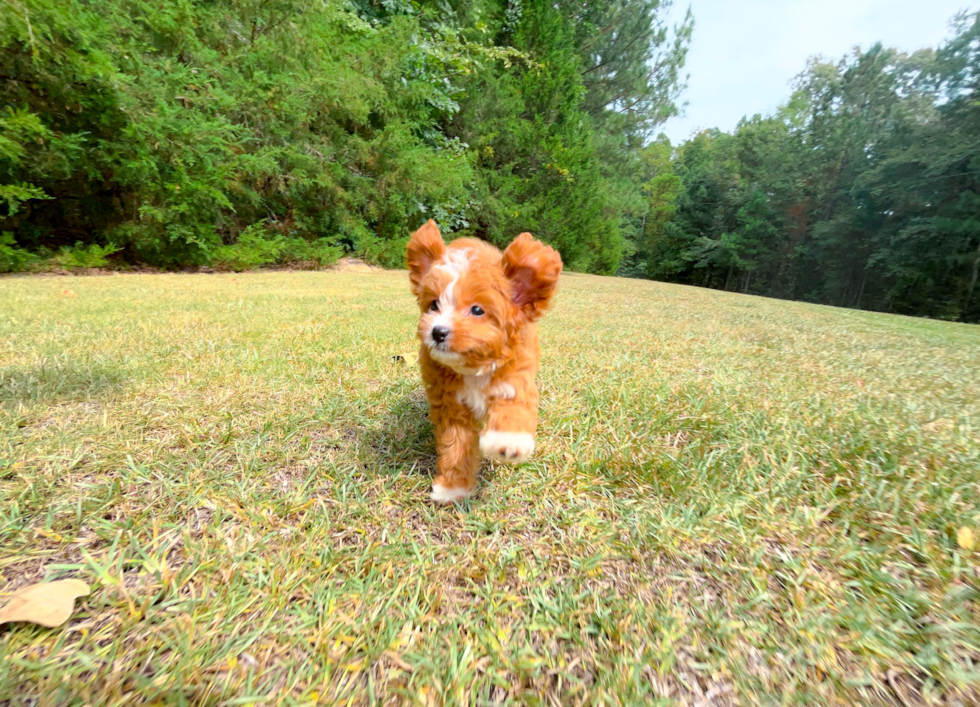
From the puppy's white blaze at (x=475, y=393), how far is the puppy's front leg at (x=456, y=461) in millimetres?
51

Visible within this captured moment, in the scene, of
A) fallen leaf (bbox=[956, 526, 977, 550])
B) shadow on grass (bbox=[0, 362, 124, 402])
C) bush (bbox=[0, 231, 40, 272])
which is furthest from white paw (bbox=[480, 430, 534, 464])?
bush (bbox=[0, 231, 40, 272])

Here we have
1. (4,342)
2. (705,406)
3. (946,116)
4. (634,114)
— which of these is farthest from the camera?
→ (634,114)

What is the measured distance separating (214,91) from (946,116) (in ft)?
105

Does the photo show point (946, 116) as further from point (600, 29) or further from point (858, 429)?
point (858, 429)

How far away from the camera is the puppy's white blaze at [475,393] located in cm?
174

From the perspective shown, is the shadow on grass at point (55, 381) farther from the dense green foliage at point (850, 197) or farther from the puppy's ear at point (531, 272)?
the dense green foliage at point (850, 197)

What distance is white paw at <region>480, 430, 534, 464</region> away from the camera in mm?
1520

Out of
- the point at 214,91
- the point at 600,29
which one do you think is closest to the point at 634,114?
the point at 600,29

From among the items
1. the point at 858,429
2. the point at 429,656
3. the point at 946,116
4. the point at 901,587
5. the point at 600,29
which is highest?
the point at 600,29

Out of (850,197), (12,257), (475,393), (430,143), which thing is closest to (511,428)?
(475,393)

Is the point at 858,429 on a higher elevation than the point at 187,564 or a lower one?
higher

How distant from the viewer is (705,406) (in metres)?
2.54

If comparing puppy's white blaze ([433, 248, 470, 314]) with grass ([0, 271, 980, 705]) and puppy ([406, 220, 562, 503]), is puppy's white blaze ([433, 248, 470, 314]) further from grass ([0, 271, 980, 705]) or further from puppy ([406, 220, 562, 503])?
grass ([0, 271, 980, 705])

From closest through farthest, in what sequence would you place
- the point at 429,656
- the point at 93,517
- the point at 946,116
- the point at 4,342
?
the point at 429,656 < the point at 93,517 < the point at 4,342 < the point at 946,116
